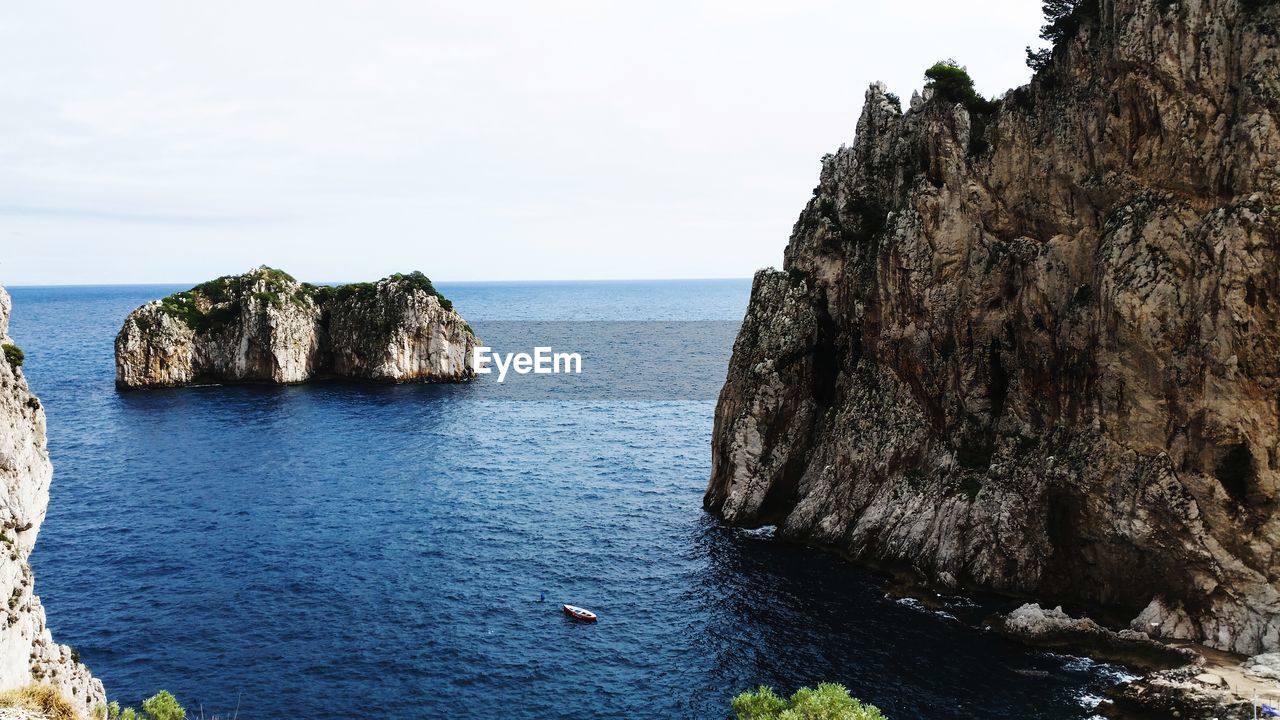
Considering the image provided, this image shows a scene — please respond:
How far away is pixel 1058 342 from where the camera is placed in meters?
59.0

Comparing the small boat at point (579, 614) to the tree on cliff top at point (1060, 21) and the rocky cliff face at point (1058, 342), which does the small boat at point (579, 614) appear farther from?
the tree on cliff top at point (1060, 21)

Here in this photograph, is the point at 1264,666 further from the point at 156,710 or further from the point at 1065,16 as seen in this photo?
the point at 156,710

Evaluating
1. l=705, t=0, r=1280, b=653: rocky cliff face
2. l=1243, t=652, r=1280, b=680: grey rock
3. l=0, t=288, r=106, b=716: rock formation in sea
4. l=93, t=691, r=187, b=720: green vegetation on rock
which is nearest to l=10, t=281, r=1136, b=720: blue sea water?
l=1243, t=652, r=1280, b=680: grey rock

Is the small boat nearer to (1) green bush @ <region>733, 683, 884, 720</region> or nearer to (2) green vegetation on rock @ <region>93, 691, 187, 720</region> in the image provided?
(1) green bush @ <region>733, 683, 884, 720</region>

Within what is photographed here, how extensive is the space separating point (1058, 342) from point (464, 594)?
48.8m

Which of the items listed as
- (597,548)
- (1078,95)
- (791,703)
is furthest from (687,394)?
(791,703)

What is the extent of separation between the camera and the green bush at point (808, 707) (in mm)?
32312

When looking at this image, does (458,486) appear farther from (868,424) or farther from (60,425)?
(60,425)

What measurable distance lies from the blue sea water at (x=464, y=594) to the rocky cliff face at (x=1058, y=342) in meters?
7.39

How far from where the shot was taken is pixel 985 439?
64812 millimetres

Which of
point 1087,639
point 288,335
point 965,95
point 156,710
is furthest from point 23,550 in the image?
point 288,335

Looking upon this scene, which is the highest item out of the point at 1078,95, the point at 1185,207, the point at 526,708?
the point at 1078,95

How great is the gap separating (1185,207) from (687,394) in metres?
102

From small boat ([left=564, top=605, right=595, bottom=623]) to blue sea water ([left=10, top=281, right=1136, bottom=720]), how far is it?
2.27 feet
